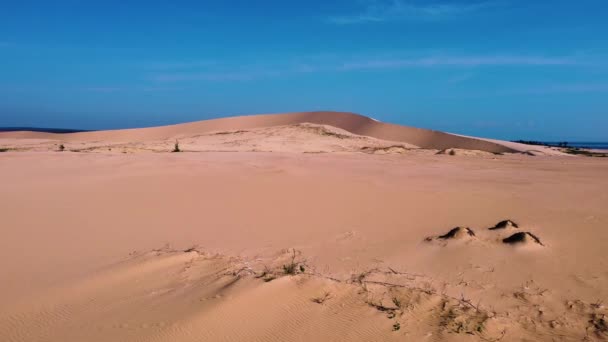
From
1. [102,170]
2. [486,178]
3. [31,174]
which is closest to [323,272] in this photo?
[486,178]

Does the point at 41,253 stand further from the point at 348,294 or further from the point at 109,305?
the point at 348,294

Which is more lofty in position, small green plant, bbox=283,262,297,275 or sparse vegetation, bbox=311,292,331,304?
small green plant, bbox=283,262,297,275

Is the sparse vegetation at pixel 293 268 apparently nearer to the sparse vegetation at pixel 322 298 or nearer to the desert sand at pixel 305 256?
the desert sand at pixel 305 256

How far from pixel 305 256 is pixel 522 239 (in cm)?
147

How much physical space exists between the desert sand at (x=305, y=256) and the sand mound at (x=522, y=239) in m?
0.01

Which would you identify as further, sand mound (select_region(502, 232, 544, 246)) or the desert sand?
sand mound (select_region(502, 232, 544, 246))

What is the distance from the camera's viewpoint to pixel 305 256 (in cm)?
280

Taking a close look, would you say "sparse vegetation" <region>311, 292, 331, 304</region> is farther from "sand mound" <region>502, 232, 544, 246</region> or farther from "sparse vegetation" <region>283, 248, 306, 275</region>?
"sand mound" <region>502, 232, 544, 246</region>

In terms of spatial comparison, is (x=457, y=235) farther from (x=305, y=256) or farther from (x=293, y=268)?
(x=293, y=268)

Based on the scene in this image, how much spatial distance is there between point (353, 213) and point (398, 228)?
53 cm

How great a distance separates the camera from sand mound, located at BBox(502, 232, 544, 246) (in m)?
2.79

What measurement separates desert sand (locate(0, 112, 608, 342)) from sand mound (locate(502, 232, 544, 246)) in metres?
0.01

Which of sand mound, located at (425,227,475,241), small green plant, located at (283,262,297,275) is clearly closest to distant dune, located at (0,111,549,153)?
sand mound, located at (425,227,475,241)

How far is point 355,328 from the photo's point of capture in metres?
1.80
